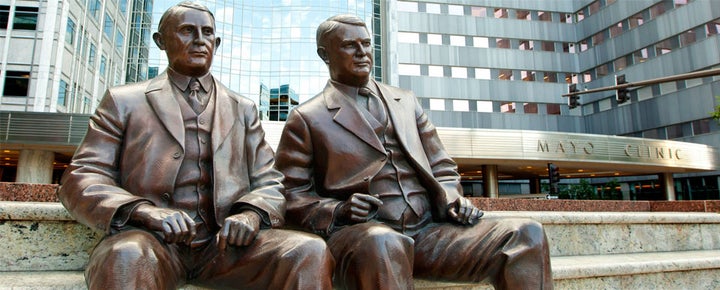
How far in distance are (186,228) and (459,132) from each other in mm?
23260

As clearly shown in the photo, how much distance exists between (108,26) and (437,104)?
2330 centimetres

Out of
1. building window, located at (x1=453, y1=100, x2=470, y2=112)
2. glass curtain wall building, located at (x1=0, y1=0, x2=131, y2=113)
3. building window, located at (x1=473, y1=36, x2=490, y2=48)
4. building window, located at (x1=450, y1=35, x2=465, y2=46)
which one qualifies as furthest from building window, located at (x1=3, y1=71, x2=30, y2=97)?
building window, located at (x1=473, y1=36, x2=490, y2=48)

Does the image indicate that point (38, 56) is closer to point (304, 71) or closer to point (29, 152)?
point (29, 152)

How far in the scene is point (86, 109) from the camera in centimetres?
2888

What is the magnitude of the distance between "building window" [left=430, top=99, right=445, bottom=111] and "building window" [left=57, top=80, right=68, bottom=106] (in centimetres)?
2435

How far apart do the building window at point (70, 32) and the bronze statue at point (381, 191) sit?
89.3ft

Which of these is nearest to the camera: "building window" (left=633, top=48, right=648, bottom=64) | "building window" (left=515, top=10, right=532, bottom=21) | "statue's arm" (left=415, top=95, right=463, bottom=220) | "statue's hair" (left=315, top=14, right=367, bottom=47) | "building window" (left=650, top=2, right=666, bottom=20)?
"statue's arm" (left=415, top=95, right=463, bottom=220)

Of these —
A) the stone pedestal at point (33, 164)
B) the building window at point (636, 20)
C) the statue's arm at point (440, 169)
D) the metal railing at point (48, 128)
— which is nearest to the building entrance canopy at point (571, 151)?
the building window at point (636, 20)

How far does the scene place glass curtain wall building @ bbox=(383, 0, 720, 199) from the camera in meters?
34.5

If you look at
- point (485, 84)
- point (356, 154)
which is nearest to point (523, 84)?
point (485, 84)

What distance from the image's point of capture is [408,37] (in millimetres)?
39219

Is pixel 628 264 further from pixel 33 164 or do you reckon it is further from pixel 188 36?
Answer: pixel 33 164

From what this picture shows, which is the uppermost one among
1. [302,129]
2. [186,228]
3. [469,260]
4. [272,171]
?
[302,129]

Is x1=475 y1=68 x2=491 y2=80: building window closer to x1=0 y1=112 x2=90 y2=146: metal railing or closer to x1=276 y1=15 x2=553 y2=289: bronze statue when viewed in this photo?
x1=0 y1=112 x2=90 y2=146: metal railing
